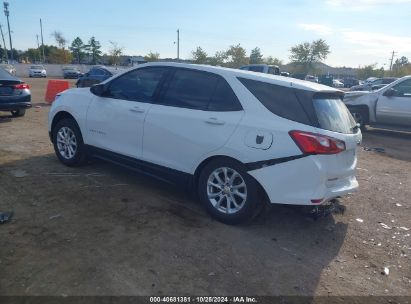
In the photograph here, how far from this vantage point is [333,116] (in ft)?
13.2

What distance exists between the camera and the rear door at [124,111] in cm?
482

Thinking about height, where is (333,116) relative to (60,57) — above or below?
below

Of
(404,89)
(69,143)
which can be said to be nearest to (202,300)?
(69,143)

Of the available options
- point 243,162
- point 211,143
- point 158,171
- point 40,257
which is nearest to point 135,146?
point 158,171

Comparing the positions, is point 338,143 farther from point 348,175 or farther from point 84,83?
point 84,83

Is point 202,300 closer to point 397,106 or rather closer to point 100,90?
point 100,90

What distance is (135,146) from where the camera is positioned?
4887 millimetres

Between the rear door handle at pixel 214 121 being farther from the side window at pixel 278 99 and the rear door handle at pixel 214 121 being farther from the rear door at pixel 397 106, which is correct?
the rear door at pixel 397 106

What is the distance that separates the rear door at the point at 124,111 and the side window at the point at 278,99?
138 centimetres

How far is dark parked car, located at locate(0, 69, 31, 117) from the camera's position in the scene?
962cm

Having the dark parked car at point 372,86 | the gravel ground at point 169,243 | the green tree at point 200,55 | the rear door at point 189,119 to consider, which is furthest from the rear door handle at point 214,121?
the green tree at point 200,55

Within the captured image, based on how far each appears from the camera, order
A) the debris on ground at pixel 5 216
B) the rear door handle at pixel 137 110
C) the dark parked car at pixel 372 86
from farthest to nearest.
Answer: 1. the dark parked car at pixel 372 86
2. the rear door handle at pixel 137 110
3. the debris on ground at pixel 5 216

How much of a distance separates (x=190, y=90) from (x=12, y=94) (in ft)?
24.6

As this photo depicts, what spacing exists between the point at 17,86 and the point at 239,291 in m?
9.43
